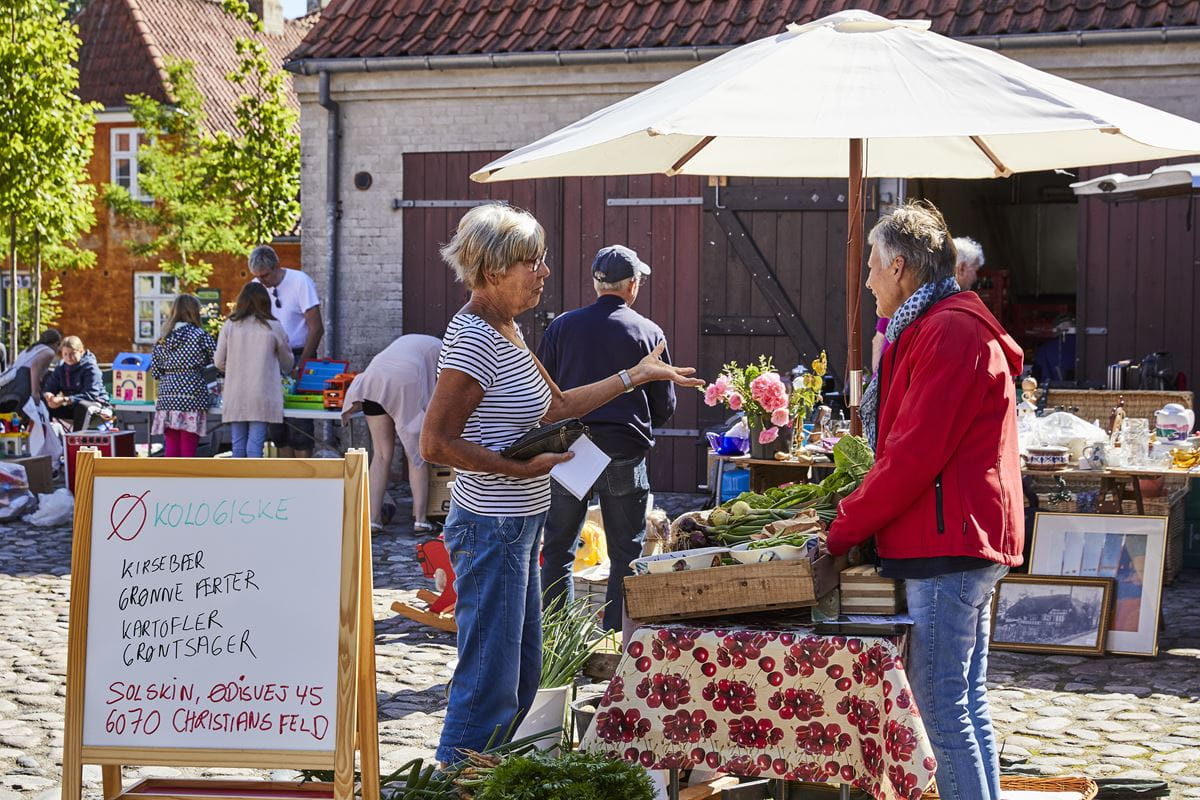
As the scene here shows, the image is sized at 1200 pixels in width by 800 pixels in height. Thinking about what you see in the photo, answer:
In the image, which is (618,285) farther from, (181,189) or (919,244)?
(181,189)

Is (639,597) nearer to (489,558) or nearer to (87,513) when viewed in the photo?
(489,558)

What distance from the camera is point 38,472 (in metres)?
11.9

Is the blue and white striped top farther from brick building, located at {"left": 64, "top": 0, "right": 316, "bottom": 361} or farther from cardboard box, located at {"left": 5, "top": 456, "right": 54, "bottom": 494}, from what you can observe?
brick building, located at {"left": 64, "top": 0, "right": 316, "bottom": 361}

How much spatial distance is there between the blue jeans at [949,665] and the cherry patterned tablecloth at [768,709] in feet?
0.37

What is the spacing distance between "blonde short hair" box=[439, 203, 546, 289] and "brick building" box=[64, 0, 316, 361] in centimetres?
2481

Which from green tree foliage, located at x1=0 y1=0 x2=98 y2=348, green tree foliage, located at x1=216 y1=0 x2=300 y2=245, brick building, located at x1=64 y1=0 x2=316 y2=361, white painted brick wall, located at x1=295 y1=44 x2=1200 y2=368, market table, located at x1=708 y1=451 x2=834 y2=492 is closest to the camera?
market table, located at x1=708 y1=451 x2=834 y2=492

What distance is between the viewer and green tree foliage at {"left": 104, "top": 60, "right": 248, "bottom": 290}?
81.2ft

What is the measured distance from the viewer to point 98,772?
491 cm

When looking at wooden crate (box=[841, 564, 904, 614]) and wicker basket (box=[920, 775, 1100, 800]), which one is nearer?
wooden crate (box=[841, 564, 904, 614])

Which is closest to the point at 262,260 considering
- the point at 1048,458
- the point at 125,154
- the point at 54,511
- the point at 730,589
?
the point at 54,511

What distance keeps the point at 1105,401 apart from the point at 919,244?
528cm

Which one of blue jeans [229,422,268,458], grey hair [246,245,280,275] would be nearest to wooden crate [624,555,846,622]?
blue jeans [229,422,268,458]

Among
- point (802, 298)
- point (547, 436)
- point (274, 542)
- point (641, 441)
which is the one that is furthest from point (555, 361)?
point (802, 298)

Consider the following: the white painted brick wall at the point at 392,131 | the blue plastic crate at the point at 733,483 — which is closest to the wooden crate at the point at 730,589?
the blue plastic crate at the point at 733,483
